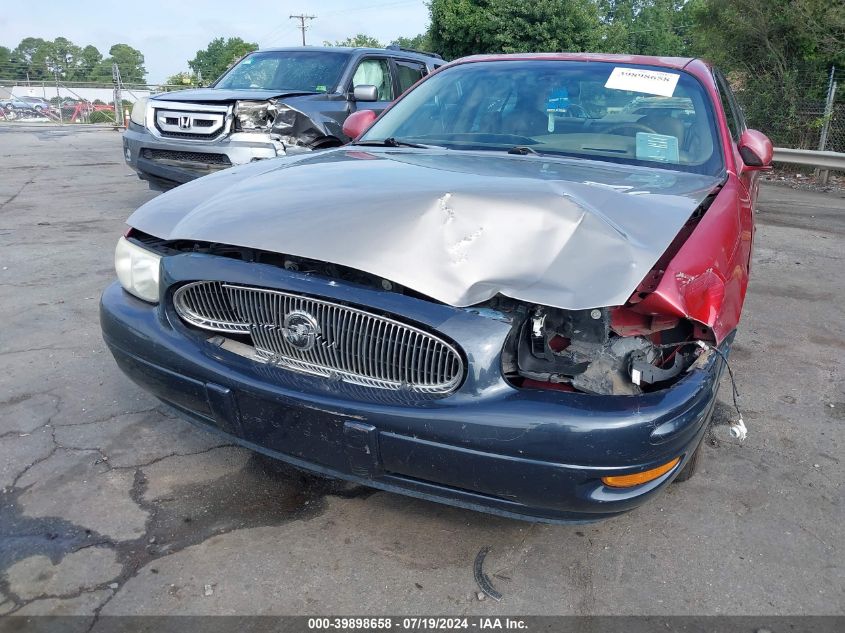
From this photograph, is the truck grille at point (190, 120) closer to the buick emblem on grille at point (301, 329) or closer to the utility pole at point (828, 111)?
the buick emblem on grille at point (301, 329)

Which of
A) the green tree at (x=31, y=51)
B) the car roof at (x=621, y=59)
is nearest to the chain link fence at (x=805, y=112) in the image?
the car roof at (x=621, y=59)

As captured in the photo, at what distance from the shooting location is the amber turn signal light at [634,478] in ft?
6.48

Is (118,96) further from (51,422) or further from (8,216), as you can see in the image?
(51,422)

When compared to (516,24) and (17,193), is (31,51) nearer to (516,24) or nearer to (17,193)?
(516,24)

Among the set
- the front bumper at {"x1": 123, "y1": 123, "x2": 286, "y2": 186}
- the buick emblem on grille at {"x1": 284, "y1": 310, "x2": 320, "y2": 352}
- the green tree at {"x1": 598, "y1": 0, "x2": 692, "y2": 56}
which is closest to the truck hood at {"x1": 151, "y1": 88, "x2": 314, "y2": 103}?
the front bumper at {"x1": 123, "y1": 123, "x2": 286, "y2": 186}

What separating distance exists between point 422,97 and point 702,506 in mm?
2556

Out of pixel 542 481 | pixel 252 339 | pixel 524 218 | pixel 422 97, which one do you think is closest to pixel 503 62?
pixel 422 97

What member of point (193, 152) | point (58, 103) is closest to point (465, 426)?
point (193, 152)

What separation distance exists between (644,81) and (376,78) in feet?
17.6

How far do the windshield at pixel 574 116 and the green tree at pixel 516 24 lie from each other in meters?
18.9

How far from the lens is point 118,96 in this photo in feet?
86.6

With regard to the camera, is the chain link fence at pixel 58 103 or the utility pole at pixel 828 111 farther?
the chain link fence at pixel 58 103

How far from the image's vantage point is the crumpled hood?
6.49 feet

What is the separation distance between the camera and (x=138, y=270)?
2617mm
